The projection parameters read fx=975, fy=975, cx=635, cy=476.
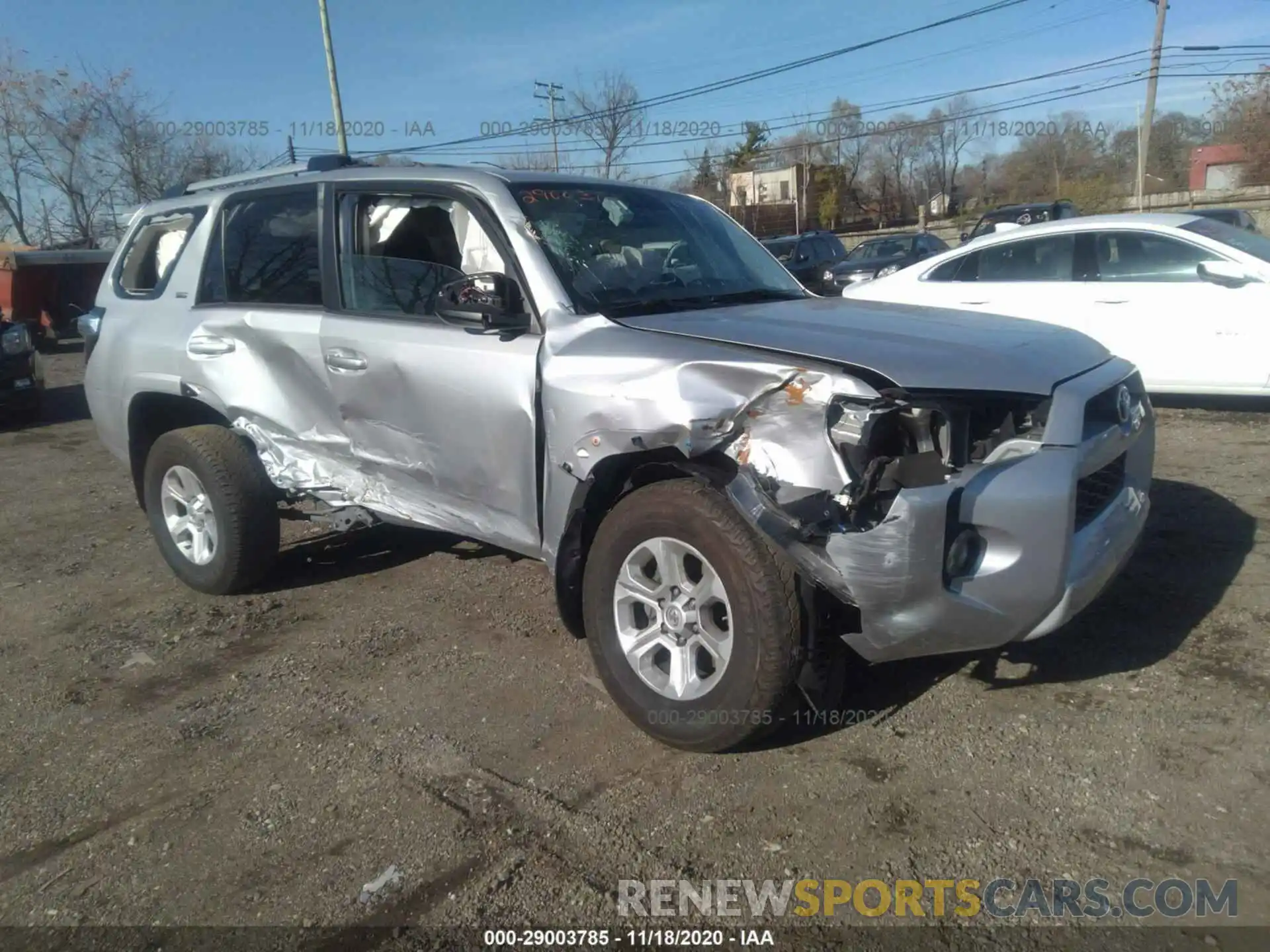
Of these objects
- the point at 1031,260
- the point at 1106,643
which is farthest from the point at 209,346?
the point at 1031,260

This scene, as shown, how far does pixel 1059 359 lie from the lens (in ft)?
10.6

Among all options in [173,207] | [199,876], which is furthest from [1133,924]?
[173,207]

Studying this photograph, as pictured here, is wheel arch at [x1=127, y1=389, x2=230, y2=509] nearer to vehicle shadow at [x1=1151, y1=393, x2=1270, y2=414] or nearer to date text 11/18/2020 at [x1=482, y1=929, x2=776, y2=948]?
date text 11/18/2020 at [x1=482, y1=929, x2=776, y2=948]

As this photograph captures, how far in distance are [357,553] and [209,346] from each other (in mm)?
1450

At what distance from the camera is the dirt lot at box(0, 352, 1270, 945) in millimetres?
2643

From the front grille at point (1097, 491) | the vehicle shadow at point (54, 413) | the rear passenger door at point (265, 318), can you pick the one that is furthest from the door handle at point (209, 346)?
the vehicle shadow at point (54, 413)

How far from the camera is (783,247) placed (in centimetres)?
2133

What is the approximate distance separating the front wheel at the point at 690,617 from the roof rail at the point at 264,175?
8.79 ft

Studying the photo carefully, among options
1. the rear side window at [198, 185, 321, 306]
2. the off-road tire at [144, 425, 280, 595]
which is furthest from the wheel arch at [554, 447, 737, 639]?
the off-road tire at [144, 425, 280, 595]

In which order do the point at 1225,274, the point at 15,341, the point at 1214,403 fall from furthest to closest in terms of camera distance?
1. the point at 15,341
2. the point at 1214,403
3. the point at 1225,274

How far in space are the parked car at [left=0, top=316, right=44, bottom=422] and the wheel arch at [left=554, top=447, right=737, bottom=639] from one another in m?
10.3

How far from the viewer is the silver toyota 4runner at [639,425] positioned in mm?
2775

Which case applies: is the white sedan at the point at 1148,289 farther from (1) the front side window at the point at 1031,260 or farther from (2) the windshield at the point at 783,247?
(2) the windshield at the point at 783,247
